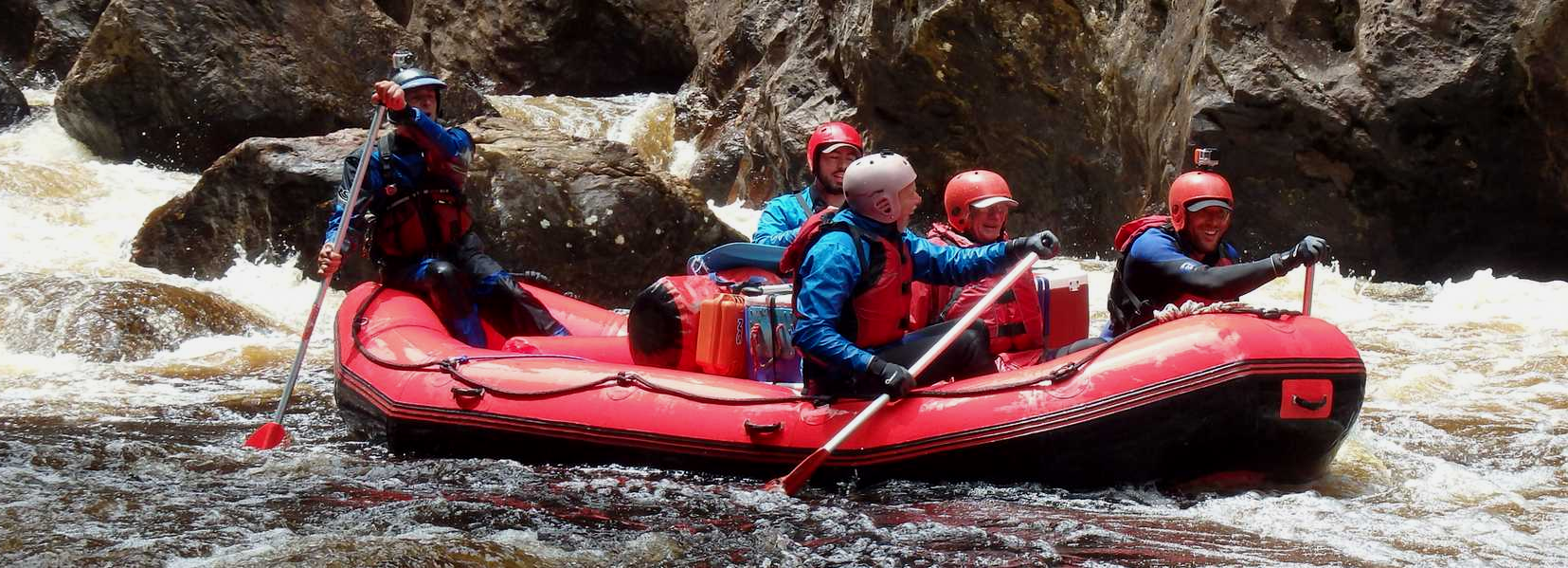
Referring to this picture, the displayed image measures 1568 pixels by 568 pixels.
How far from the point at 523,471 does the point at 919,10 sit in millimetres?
8579

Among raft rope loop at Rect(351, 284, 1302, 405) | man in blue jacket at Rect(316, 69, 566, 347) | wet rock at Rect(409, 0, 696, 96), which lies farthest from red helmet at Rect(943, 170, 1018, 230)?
wet rock at Rect(409, 0, 696, 96)

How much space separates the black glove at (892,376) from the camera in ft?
15.0

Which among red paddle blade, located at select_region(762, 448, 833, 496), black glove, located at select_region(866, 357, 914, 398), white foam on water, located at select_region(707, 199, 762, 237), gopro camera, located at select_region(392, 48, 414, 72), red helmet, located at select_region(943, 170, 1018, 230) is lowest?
red paddle blade, located at select_region(762, 448, 833, 496)

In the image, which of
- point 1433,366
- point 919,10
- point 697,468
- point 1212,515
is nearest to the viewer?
point 1212,515

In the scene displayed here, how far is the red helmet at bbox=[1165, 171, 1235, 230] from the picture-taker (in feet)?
16.1

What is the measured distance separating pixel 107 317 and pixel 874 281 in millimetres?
5039

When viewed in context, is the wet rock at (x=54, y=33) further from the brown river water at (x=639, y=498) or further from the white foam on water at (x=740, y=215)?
the brown river water at (x=639, y=498)

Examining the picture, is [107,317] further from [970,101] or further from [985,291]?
[970,101]

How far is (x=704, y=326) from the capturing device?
5371mm

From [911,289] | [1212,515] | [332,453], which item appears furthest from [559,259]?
[1212,515]

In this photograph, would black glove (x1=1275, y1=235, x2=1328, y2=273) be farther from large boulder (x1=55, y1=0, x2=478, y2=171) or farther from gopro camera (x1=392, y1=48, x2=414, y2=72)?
large boulder (x1=55, y1=0, x2=478, y2=171)

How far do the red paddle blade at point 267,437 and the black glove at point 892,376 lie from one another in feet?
8.01

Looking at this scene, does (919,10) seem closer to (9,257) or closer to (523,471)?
(9,257)

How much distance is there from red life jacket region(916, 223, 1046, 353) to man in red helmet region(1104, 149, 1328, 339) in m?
0.29
